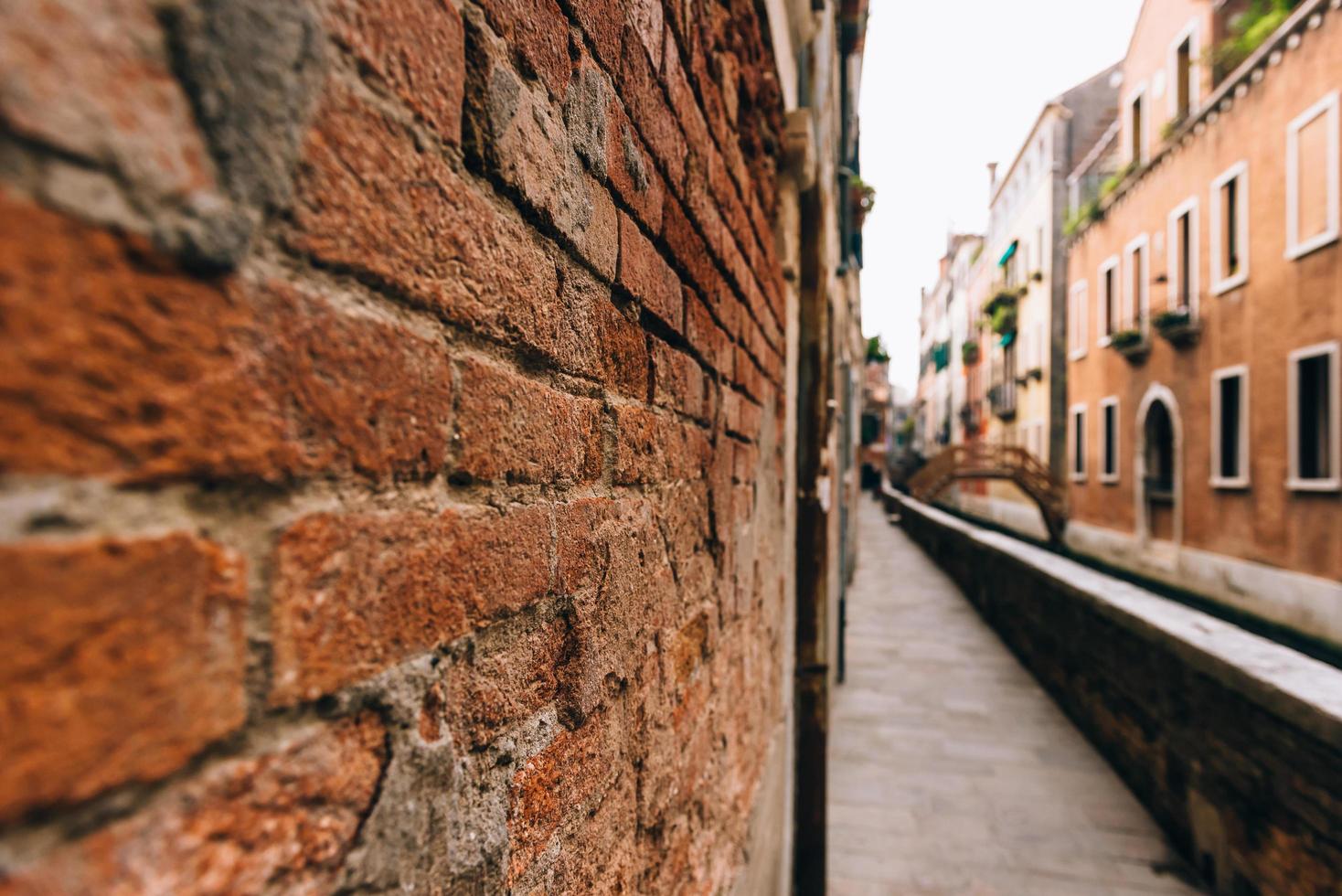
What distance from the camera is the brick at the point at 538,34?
64 cm

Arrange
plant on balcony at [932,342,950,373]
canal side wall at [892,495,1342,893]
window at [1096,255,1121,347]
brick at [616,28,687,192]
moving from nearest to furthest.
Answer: brick at [616,28,687,192], canal side wall at [892,495,1342,893], window at [1096,255,1121,347], plant on balcony at [932,342,950,373]

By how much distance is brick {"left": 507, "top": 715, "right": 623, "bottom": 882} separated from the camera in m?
0.72

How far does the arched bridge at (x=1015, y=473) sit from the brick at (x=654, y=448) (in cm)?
2091

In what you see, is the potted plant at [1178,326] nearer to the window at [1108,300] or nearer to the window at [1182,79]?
the window at [1108,300]

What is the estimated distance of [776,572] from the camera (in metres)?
2.92

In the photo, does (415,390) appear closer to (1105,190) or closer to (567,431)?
(567,431)

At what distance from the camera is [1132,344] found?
15.9 m

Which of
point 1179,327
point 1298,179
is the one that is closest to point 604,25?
point 1298,179

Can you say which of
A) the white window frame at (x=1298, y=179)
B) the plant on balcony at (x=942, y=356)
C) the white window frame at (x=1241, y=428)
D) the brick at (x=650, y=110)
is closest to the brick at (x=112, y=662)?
the brick at (x=650, y=110)

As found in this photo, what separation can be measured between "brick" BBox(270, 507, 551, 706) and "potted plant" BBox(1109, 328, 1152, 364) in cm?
1806

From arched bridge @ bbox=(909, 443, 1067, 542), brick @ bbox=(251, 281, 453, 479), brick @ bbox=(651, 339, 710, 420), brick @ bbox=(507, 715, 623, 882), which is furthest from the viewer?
arched bridge @ bbox=(909, 443, 1067, 542)

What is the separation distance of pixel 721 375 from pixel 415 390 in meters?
1.17

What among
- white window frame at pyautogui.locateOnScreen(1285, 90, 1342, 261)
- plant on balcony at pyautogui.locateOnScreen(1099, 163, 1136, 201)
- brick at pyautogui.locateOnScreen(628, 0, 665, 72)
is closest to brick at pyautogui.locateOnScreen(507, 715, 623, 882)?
brick at pyautogui.locateOnScreen(628, 0, 665, 72)

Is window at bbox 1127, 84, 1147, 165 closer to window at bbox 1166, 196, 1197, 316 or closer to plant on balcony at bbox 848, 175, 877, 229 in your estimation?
window at bbox 1166, 196, 1197, 316
